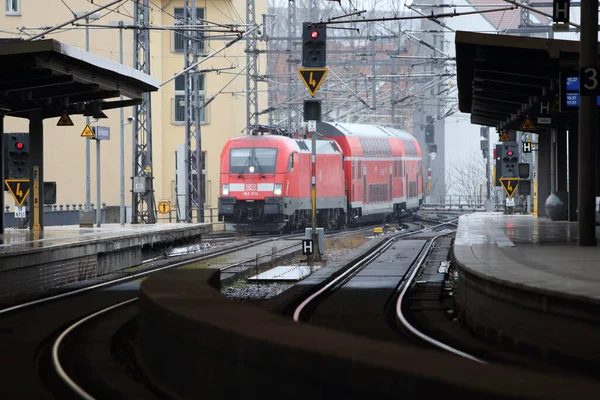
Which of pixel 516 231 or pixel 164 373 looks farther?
pixel 516 231

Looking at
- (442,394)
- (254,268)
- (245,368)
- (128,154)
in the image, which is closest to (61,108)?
(254,268)

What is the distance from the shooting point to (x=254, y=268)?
919 inches

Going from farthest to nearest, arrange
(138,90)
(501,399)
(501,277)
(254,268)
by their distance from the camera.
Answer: (138,90), (254,268), (501,277), (501,399)

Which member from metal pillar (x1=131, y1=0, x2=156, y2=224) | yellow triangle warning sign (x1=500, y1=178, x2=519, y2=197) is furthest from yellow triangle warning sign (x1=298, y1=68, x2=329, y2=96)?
yellow triangle warning sign (x1=500, y1=178, x2=519, y2=197)

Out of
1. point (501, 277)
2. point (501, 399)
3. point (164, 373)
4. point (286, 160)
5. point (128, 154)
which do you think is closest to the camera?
point (501, 399)

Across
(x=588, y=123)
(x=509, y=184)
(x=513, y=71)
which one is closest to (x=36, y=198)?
(x=513, y=71)

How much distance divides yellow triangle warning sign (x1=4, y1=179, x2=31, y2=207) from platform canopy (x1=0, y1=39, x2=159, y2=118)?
78.4 inches

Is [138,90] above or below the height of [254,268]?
above

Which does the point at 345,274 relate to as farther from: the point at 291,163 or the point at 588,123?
the point at 291,163

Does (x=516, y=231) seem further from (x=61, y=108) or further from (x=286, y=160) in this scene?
(x=286, y=160)

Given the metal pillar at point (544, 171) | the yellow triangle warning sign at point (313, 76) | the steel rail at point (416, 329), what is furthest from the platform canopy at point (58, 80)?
the metal pillar at point (544, 171)

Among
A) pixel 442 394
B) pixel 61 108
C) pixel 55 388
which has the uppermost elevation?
pixel 61 108

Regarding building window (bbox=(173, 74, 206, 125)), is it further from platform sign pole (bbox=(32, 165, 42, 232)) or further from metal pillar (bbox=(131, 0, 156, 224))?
platform sign pole (bbox=(32, 165, 42, 232))

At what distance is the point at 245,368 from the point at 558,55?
12.6 meters
